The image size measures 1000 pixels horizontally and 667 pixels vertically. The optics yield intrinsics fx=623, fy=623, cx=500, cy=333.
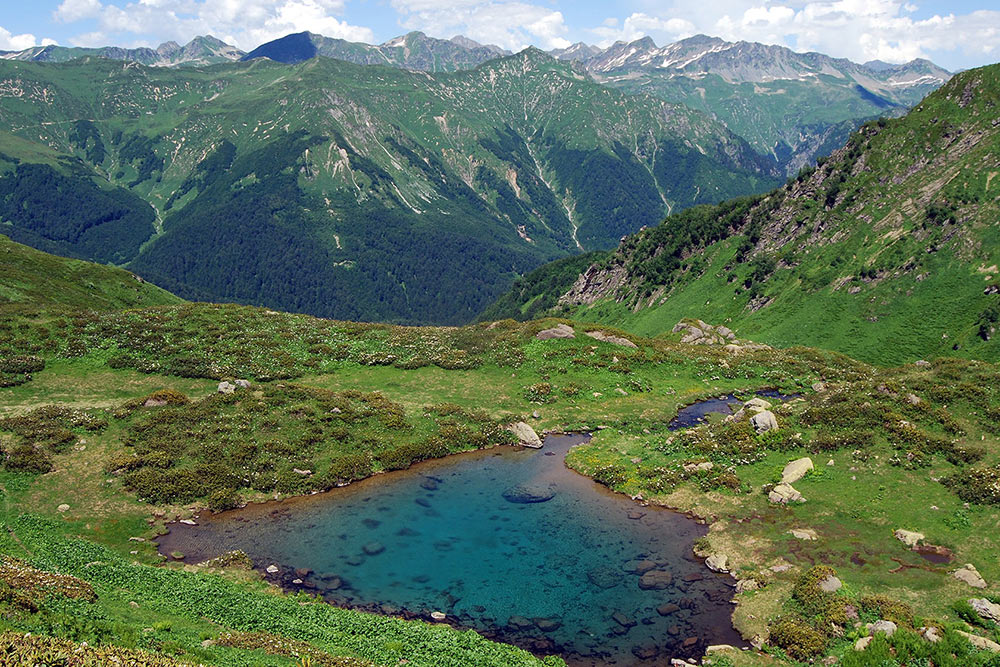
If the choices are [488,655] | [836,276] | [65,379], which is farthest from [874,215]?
[65,379]

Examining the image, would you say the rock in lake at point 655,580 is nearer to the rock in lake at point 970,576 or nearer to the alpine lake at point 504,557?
the alpine lake at point 504,557

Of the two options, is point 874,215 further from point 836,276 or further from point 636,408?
point 636,408

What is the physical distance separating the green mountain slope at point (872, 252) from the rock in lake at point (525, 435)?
192 ft

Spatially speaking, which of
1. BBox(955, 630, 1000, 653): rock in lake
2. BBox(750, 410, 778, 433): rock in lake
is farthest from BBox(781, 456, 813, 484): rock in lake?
BBox(955, 630, 1000, 653): rock in lake

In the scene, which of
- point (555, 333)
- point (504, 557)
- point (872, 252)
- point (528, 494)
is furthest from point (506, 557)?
point (872, 252)

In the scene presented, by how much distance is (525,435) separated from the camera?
2160 inches

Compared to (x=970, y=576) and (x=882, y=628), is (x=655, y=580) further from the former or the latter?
(x=970, y=576)

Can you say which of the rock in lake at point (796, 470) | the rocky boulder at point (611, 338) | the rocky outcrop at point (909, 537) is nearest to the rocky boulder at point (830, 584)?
the rocky outcrop at point (909, 537)

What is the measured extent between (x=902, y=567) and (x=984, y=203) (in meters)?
83.6

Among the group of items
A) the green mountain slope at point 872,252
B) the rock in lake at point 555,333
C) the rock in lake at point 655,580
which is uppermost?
the green mountain slope at point 872,252

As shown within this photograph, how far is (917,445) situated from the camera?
4366cm

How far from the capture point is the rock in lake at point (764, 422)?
165ft

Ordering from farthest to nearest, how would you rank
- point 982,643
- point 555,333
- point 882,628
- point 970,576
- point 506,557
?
1. point 555,333
2. point 506,557
3. point 970,576
4. point 882,628
5. point 982,643

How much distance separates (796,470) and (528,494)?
19.0 meters
